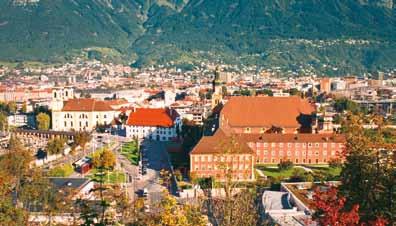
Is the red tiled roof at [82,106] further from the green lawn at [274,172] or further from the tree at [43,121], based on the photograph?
the green lawn at [274,172]

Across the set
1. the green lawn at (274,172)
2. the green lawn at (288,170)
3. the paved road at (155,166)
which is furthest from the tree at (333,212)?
the green lawn at (274,172)

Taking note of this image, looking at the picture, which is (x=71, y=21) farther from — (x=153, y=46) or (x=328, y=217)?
(x=328, y=217)

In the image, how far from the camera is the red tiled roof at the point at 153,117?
47.0 meters

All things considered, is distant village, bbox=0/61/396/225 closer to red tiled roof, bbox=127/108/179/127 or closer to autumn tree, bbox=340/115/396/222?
red tiled roof, bbox=127/108/179/127

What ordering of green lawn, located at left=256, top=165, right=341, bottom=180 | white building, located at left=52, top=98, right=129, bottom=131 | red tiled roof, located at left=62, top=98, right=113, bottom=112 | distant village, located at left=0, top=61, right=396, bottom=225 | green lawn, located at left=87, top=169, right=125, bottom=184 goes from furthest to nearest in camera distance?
1. red tiled roof, located at left=62, top=98, right=113, bottom=112
2. white building, located at left=52, top=98, right=129, bottom=131
3. green lawn, located at left=256, top=165, right=341, bottom=180
4. green lawn, located at left=87, top=169, right=125, bottom=184
5. distant village, located at left=0, top=61, right=396, bottom=225

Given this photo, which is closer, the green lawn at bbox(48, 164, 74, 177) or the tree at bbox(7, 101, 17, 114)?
the green lawn at bbox(48, 164, 74, 177)

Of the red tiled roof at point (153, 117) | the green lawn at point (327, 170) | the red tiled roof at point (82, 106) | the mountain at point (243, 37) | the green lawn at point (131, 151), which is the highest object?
the mountain at point (243, 37)

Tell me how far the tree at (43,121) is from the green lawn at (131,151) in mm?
11608

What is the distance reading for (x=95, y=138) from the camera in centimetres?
4775

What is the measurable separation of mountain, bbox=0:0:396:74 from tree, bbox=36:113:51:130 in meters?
97.3

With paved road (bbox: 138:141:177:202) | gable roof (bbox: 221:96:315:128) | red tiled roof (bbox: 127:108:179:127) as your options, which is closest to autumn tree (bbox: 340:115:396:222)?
paved road (bbox: 138:141:177:202)

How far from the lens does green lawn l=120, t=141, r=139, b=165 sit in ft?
124

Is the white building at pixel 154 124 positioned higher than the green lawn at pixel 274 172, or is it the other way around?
the white building at pixel 154 124

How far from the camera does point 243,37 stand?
578 feet
